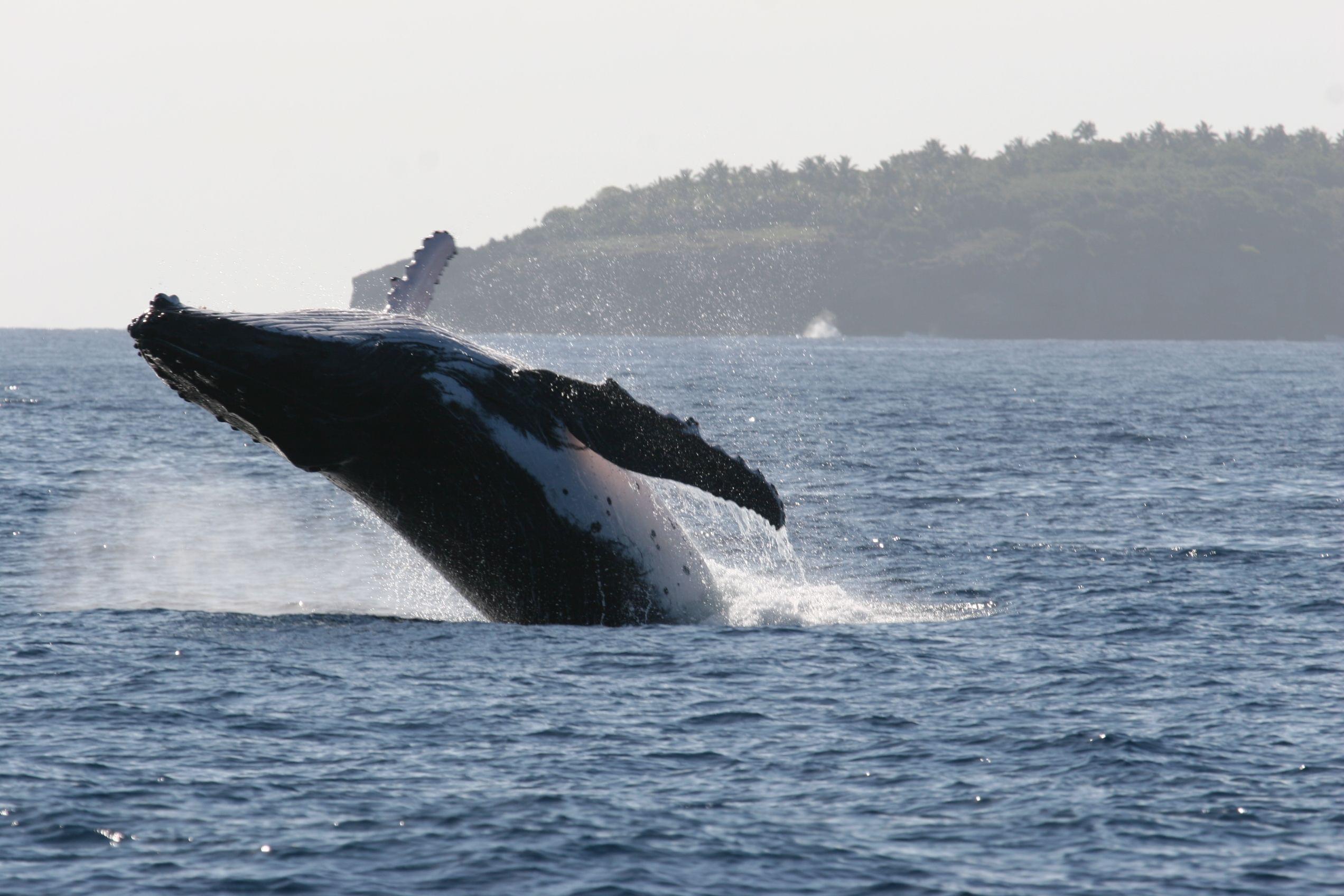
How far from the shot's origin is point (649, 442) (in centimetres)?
1396

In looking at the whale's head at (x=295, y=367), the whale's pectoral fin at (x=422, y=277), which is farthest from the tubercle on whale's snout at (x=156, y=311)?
the whale's pectoral fin at (x=422, y=277)

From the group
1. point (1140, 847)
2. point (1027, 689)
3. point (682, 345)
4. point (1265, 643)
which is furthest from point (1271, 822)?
point (682, 345)

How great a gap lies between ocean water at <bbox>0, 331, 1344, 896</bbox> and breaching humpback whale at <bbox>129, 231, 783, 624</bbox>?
0.74 m

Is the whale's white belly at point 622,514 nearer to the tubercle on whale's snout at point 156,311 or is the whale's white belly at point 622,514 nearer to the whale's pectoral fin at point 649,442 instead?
the whale's pectoral fin at point 649,442

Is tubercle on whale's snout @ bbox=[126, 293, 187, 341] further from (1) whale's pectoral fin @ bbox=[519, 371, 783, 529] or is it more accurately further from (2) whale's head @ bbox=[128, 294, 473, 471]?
(1) whale's pectoral fin @ bbox=[519, 371, 783, 529]

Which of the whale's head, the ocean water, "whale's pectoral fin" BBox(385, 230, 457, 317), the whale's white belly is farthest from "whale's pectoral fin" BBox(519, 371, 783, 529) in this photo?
"whale's pectoral fin" BBox(385, 230, 457, 317)

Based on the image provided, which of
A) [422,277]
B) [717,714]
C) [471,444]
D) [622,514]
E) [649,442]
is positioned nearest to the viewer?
[717,714]

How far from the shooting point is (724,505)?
14812mm

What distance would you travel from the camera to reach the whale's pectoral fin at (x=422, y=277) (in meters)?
16.0

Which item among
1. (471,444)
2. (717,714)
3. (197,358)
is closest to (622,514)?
(471,444)

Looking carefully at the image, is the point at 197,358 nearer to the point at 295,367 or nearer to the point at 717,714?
the point at 295,367

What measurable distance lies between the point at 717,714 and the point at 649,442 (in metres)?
2.62

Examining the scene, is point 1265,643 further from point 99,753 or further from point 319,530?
point 319,530

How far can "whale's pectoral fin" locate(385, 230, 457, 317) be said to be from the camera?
16.0m
